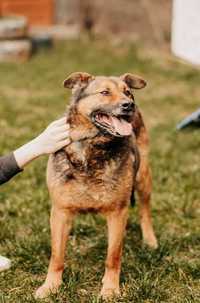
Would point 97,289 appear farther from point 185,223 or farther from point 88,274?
point 185,223

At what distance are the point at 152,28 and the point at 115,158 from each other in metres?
8.67

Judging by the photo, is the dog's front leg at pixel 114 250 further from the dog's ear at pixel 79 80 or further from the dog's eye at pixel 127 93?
the dog's ear at pixel 79 80

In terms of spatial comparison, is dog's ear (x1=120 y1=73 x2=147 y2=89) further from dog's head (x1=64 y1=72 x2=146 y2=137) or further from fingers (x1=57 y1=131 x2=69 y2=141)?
fingers (x1=57 y1=131 x2=69 y2=141)

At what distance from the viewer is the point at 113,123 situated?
3.46m

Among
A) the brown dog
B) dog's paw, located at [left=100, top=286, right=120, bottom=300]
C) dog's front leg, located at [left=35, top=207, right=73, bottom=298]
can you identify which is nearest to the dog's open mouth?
the brown dog

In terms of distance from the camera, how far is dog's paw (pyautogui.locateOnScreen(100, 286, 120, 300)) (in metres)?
3.72

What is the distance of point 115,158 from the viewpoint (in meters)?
3.65

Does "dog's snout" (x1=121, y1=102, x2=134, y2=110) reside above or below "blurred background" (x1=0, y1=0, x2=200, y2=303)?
above

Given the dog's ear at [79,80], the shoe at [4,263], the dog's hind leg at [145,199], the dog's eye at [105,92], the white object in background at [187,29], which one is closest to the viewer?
the white object in background at [187,29]

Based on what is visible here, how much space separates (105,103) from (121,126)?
162mm

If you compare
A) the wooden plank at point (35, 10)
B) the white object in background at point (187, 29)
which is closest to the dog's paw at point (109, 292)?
the white object in background at point (187, 29)

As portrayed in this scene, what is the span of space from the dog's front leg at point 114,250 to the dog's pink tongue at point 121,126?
1.70ft

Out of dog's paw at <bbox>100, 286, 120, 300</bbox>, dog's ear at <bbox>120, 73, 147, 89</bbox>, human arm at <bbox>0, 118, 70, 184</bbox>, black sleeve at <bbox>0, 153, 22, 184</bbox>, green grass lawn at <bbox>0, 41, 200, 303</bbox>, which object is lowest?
green grass lawn at <bbox>0, 41, 200, 303</bbox>

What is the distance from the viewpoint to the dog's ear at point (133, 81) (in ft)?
12.2
